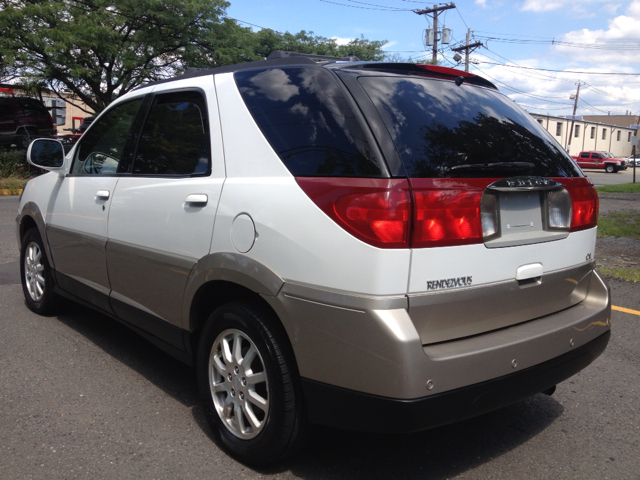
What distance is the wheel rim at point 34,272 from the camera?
4.97 m

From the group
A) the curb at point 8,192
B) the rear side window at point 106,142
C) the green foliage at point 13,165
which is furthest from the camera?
the green foliage at point 13,165

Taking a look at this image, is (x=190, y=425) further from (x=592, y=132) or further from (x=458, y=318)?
(x=592, y=132)

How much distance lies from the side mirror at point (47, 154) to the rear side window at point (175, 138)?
4.07ft

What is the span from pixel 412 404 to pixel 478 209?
82 centimetres

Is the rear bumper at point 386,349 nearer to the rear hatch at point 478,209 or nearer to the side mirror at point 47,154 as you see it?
the rear hatch at point 478,209

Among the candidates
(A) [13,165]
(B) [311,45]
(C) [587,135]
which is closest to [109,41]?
(A) [13,165]

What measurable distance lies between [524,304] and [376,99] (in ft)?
3.63

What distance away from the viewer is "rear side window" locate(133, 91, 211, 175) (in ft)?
10.3

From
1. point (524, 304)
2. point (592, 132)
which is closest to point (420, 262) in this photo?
point (524, 304)

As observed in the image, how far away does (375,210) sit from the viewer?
2268 millimetres

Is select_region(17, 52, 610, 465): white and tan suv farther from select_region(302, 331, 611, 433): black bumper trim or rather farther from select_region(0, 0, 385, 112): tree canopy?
select_region(0, 0, 385, 112): tree canopy

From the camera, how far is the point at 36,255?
5.02 m

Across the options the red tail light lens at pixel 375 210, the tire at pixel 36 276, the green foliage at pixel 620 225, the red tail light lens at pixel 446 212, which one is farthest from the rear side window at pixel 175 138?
the green foliage at pixel 620 225

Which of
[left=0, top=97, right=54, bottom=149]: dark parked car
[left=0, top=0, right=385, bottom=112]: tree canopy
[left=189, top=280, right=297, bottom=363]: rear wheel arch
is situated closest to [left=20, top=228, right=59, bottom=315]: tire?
[left=189, top=280, right=297, bottom=363]: rear wheel arch
